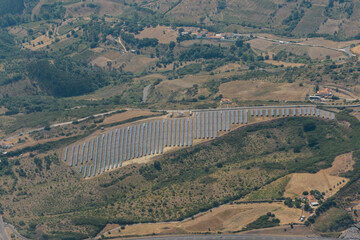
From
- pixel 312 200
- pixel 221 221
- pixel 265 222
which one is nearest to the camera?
pixel 265 222

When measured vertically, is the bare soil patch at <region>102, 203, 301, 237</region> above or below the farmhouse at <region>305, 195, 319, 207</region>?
below

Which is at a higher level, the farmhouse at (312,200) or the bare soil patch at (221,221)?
the farmhouse at (312,200)

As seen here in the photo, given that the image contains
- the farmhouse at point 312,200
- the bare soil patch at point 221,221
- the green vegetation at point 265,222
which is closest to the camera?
the green vegetation at point 265,222

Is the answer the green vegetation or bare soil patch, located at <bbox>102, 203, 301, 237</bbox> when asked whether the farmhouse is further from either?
the green vegetation

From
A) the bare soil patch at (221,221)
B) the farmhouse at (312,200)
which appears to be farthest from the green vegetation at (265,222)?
the farmhouse at (312,200)

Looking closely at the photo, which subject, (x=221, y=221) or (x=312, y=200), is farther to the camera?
(x=312, y=200)

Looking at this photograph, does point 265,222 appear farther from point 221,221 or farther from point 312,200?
point 312,200

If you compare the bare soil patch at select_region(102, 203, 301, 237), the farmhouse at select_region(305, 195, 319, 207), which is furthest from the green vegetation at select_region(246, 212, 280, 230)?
the farmhouse at select_region(305, 195, 319, 207)

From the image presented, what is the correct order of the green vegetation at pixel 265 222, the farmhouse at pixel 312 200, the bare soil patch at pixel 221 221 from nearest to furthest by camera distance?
the green vegetation at pixel 265 222, the bare soil patch at pixel 221 221, the farmhouse at pixel 312 200

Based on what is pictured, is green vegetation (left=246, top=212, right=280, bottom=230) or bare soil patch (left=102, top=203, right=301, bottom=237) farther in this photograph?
bare soil patch (left=102, top=203, right=301, bottom=237)

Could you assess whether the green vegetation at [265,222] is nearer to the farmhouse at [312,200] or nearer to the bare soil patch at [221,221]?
the bare soil patch at [221,221]

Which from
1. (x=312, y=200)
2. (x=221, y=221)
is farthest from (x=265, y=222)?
(x=312, y=200)

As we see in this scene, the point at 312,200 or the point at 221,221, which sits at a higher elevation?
the point at 312,200
